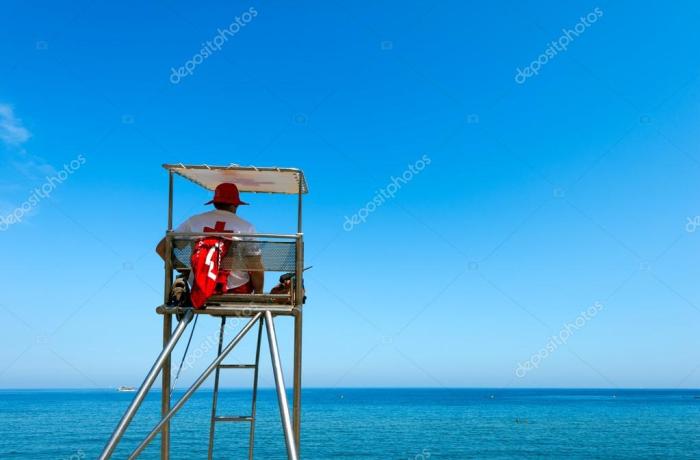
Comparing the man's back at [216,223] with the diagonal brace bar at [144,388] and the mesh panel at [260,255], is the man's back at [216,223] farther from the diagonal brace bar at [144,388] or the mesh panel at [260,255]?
the diagonal brace bar at [144,388]

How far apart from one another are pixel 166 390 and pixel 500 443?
3182 inches

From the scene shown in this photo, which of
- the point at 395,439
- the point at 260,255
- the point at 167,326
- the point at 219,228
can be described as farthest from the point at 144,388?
the point at 395,439

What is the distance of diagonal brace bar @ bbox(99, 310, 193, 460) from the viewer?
630cm

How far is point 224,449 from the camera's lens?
71.4 meters

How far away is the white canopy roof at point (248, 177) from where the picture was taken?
8102 millimetres

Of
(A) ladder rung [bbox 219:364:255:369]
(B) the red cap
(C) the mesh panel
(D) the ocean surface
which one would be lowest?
(D) the ocean surface

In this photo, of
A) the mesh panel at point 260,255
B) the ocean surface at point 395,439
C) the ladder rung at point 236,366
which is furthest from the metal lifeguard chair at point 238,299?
the ocean surface at point 395,439

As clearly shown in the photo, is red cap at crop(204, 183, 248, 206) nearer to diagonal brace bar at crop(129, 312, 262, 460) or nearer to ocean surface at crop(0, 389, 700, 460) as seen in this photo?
diagonal brace bar at crop(129, 312, 262, 460)

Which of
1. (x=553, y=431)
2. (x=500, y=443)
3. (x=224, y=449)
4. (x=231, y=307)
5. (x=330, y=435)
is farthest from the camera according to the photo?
(x=553, y=431)

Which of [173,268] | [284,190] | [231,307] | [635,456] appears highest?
[284,190]

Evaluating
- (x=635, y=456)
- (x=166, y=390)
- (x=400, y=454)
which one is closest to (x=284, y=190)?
(x=166, y=390)

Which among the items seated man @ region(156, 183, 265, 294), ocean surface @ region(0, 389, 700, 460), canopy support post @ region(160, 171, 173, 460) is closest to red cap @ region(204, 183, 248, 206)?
seated man @ region(156, 183, 265, 294)

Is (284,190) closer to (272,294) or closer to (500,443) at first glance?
(272,294)

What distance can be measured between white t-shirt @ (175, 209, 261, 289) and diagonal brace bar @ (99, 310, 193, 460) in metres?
0.71
